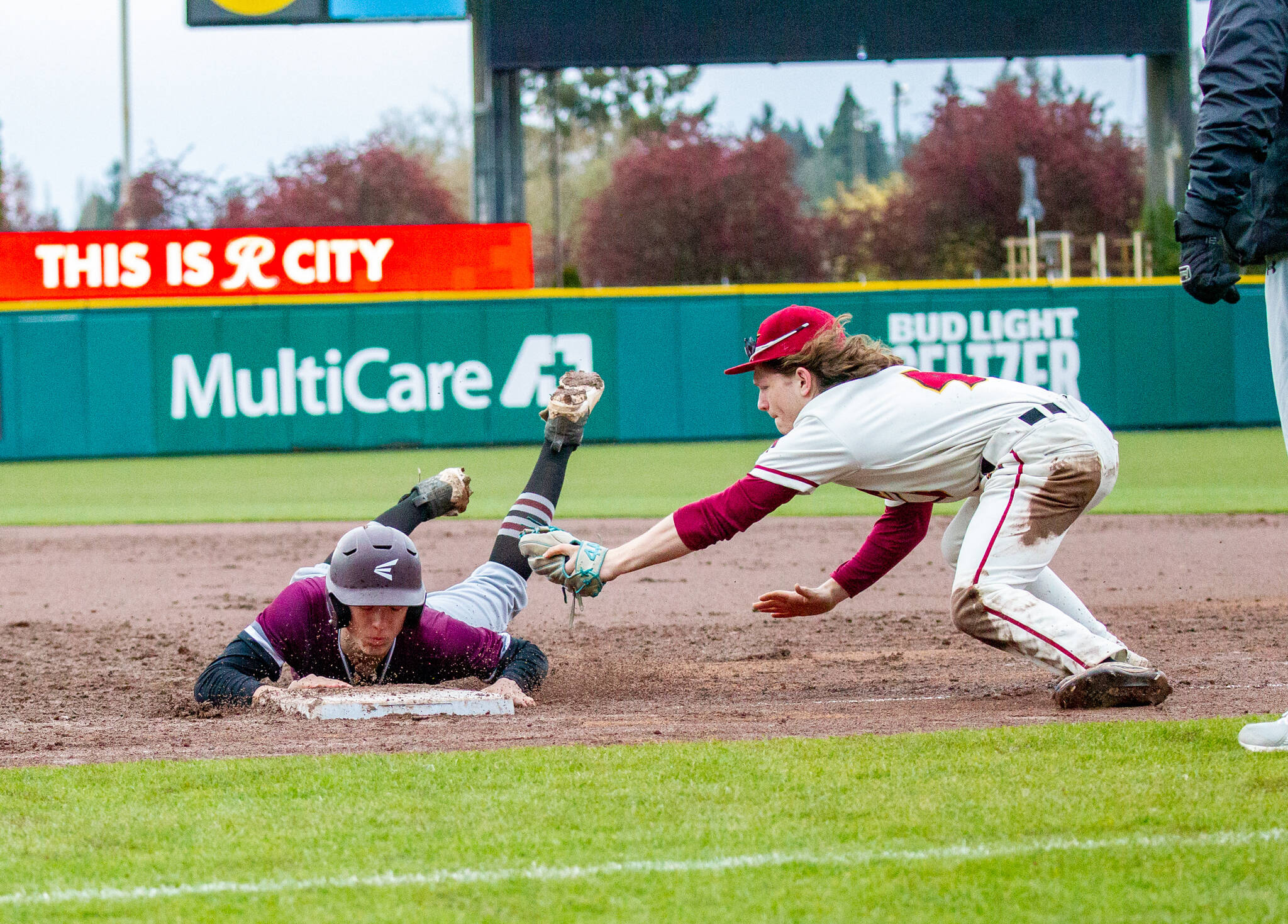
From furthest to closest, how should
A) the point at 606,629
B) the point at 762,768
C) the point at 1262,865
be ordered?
the point at 606,629, the point at 762,768, the point at 1262,865

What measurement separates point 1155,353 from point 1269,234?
16.6m

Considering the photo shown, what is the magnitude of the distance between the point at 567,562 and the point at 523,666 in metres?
0.86

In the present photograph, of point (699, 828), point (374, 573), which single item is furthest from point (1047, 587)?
point (374, 573)

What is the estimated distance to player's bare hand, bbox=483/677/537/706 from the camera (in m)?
4.54

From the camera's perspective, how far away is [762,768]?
11.5 ft

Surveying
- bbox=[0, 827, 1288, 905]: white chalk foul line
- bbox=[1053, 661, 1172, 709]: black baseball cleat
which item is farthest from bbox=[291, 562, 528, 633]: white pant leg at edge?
bbox=[0, 827, 1288, 905]: white chalk foul line

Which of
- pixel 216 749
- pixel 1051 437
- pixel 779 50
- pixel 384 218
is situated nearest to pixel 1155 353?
pixel 779 50

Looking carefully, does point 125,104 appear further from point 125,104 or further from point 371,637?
point 371,637

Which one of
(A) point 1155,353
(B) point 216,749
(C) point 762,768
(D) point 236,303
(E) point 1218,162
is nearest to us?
(E) point 1218,162

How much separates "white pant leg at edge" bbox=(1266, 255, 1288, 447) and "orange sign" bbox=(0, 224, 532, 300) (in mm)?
15087

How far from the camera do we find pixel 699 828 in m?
2.98

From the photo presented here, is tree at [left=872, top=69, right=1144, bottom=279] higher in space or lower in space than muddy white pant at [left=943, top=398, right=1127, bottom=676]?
higher

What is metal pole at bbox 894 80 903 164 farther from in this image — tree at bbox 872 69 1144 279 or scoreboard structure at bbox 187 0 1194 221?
scoreboard structure at bbox 187 0 1194 221

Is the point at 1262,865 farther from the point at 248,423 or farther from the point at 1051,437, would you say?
the point at 248,423
